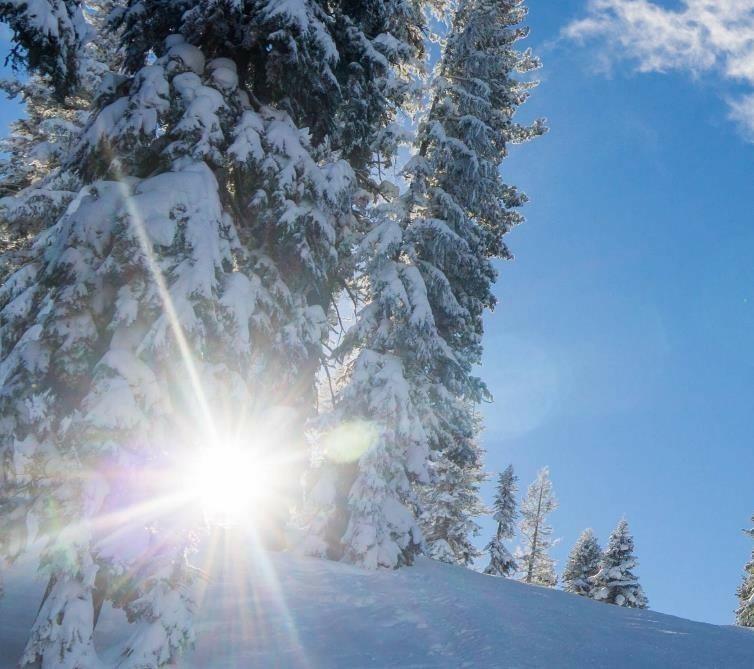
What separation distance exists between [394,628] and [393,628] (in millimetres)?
13

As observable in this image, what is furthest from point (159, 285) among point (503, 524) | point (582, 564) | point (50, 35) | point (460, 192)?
point (582, 564)

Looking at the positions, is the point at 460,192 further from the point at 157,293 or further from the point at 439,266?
the point at 157,293

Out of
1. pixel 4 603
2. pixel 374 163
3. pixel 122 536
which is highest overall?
pixel 374 163

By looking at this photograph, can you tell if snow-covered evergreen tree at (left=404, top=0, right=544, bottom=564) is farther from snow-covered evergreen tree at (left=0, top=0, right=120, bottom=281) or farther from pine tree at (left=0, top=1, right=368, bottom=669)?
snow-covered evergreen tree at (left=0, top=0, right=120, bottom=281)

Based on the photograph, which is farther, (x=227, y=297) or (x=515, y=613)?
(x=515, y=613)

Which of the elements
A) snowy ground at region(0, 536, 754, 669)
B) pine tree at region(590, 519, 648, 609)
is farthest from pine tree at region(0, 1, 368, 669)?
pine tree at region(590, 519, 648, 609)

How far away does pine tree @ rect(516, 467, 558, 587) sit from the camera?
45.0 meters

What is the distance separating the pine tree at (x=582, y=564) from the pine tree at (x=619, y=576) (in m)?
5.12

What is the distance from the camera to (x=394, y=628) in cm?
788

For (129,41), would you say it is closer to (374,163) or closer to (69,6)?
(69,6)

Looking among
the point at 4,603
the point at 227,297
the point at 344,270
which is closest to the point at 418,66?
the point at 344,270

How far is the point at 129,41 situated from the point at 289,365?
17.8 feet

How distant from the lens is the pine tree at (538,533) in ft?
148

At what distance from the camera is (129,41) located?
8.53 meters
